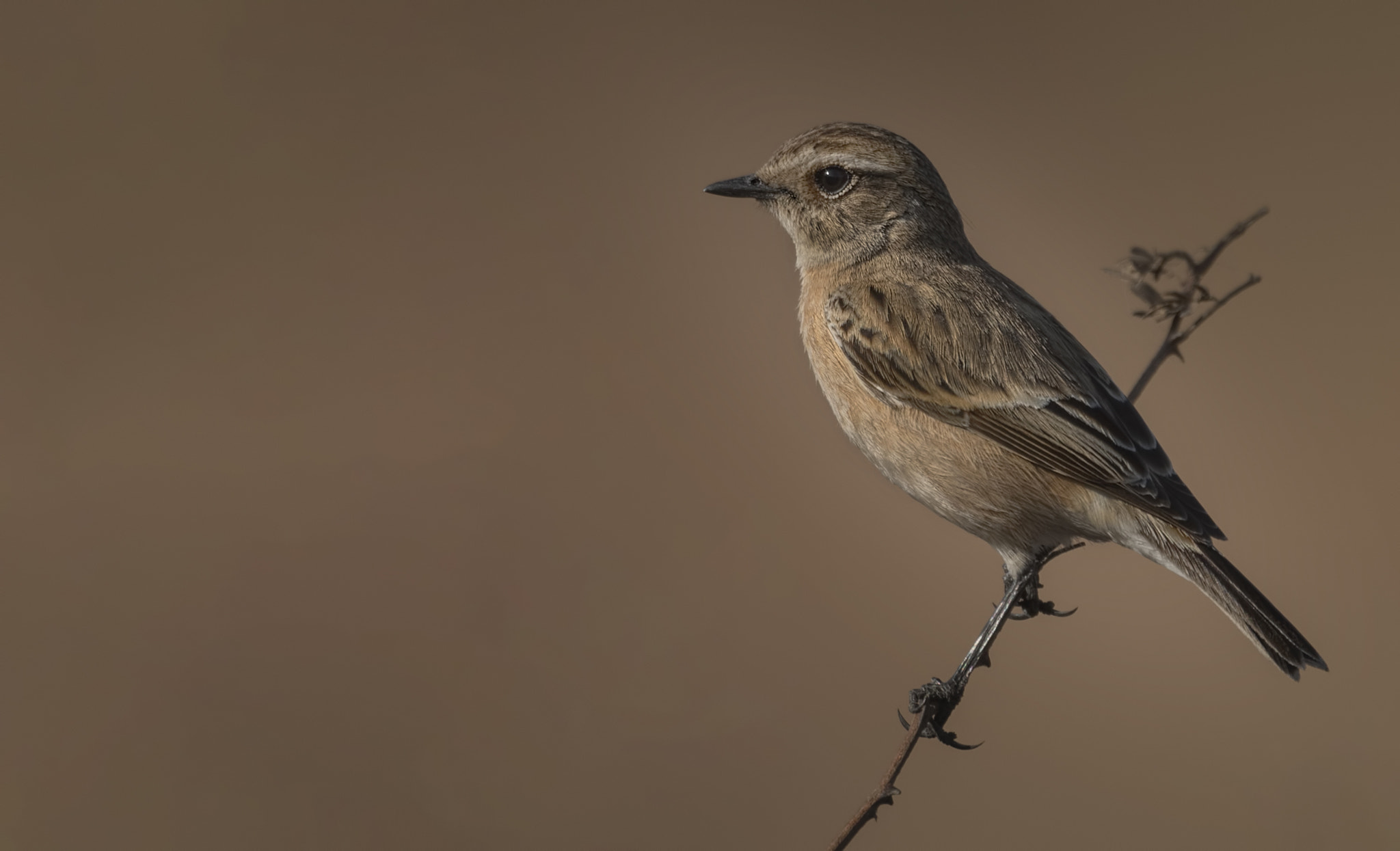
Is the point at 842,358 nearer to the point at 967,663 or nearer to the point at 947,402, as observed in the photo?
the point at 947,402

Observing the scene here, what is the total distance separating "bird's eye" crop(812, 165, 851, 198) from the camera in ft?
14.6

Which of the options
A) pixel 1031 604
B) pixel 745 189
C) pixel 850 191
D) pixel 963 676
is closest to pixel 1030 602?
pixel 1031 604

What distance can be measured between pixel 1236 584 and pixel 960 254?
5.75 ft

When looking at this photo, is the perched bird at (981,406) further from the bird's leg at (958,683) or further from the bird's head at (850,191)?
the bird's leg at (958,683)

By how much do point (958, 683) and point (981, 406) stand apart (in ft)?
3.19

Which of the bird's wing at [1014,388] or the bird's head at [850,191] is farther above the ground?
the bird's head at [850,191]

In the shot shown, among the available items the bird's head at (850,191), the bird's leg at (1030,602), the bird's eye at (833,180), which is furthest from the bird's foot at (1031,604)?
the bird's eye at (833,180)

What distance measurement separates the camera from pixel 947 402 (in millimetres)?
3939

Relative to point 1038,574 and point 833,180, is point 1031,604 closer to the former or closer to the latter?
point 1038,574

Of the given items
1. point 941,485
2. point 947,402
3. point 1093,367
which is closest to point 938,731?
point 941,485

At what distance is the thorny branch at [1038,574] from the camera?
2.71m

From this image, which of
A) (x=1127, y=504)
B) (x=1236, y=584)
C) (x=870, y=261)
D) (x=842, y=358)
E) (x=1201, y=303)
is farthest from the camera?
(x=870, y=261)

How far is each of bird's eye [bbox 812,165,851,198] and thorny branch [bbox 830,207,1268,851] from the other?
4.66ft

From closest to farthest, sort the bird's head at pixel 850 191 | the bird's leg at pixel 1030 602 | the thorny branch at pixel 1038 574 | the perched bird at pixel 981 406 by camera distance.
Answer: the thorny branch at pixel 1038 574, the perched bird at pixel 981 406, the bird's leg at pixel 1030 602, the bird's head at pixel 850 191
